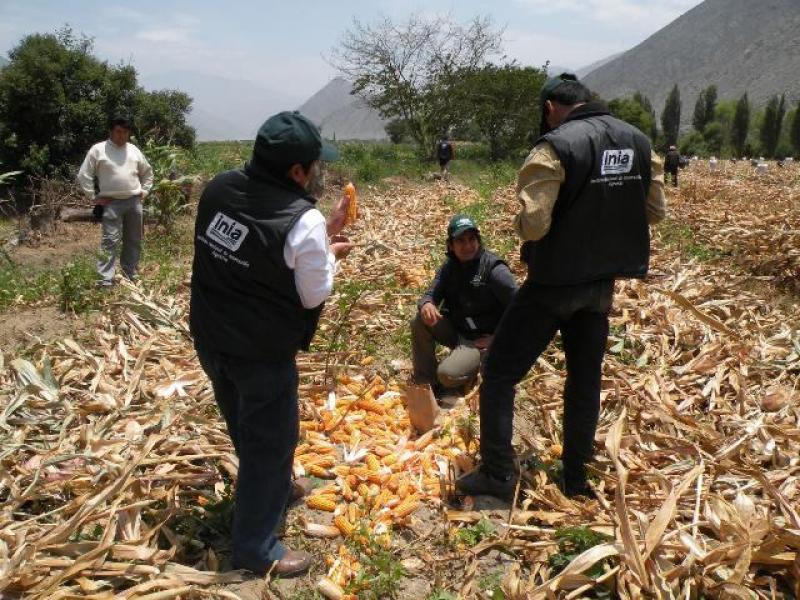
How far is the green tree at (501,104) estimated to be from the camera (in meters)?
25.8

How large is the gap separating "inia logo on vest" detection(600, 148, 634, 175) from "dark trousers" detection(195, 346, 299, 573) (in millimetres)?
1590

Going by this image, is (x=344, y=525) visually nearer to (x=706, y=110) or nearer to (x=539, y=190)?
(x=539, y=190)

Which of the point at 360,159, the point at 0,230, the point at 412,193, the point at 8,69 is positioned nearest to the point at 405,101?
the point at 360,159

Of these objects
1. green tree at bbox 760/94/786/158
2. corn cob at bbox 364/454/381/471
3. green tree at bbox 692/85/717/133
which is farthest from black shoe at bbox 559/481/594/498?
Result: green tree at bbox 692/85/717/133

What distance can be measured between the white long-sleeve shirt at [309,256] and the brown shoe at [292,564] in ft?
3.98

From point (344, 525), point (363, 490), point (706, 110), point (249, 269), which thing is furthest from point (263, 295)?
point (706, 110)

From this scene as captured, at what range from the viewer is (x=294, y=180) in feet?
7.55

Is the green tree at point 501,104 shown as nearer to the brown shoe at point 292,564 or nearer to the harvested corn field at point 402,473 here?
the harvested corn field at point 402,473

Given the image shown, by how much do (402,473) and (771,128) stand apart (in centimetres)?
7015

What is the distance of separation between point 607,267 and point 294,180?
144 cm

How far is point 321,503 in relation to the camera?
3.13m

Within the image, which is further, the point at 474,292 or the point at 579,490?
the point at 474,292

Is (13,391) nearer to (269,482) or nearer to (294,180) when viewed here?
(269,482)

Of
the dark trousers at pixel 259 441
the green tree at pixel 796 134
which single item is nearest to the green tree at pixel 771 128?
the green tree at pixel 796 134
